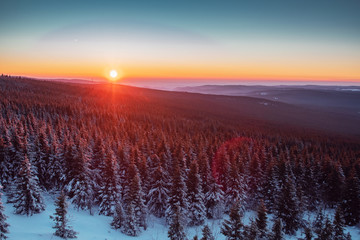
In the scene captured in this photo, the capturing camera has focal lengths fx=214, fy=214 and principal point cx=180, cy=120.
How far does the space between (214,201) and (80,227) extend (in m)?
18.4

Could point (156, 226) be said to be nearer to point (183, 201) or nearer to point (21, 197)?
point (183, 201)

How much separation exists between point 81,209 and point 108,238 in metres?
9.43

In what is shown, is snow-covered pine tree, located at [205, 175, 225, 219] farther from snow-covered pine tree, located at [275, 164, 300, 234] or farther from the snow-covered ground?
snow-covered pine tree, located at [275, 164, 300, 234]

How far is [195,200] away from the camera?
3019 cm

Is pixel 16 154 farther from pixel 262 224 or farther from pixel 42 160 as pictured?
pixel 262 224

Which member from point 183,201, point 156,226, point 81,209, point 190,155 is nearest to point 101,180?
point 81,209

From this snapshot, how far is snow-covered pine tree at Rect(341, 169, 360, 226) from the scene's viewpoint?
3390 cm

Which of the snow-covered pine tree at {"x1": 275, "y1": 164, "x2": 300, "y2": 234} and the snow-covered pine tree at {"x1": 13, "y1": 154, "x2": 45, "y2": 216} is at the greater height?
the snow-covered pine tree at {"x1": 13, "y1": 154, "x2": 45, "y2": 216}

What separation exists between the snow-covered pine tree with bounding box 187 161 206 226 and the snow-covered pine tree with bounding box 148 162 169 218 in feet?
12.6

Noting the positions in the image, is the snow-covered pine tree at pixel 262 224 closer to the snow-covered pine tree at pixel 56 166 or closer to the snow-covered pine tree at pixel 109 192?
the snow-covered pine tree at pixel 109 192

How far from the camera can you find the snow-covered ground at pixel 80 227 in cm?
1912

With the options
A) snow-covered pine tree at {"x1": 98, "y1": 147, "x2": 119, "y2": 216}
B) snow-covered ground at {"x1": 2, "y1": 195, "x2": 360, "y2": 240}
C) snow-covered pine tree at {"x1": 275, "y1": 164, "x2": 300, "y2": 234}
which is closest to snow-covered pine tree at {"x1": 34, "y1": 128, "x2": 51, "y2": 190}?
snow-covered ground at {"x1": 2, "y1": 195, "x2": 360, "y2": 240}

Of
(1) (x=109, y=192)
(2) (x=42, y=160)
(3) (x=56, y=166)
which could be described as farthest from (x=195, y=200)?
(2) (x=42, y=160)

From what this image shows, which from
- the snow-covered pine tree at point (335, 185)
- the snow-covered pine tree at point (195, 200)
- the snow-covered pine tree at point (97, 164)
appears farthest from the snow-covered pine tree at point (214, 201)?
the snow-covered pine tree at point (335, 185)
